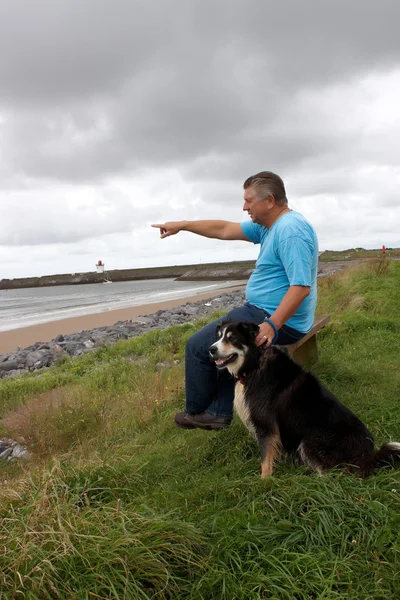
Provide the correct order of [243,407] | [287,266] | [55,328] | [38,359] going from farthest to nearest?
[55,328] < [38,359] < [287,266] < [243,407]

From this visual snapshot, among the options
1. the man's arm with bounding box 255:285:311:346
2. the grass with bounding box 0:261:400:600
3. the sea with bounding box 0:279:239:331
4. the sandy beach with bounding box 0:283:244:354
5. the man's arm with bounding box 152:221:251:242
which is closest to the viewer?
the grass with bounding box 0:261:400:600

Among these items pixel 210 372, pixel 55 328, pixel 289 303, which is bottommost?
pixel 55 328

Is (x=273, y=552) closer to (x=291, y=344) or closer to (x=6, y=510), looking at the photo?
(x=6, y=510)

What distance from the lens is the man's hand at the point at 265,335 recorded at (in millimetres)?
3525

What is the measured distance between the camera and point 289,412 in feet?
11.3

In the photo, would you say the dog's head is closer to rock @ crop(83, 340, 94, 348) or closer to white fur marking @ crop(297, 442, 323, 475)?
white fur marking @ crop(297, 442, 323, 475)

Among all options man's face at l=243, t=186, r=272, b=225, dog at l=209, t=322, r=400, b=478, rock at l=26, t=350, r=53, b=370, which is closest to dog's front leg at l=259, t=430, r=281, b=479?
dog at l=209, t=322, r=400, b=478

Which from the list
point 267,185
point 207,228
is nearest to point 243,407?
point 267,185

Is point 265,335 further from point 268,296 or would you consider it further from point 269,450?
point 269,450

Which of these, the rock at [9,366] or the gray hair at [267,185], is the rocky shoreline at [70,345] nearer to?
the rock at [9,366]

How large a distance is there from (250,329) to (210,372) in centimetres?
69

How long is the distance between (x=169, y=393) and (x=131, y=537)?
393 centimetres

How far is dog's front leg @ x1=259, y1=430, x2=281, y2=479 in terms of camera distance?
3.39 m

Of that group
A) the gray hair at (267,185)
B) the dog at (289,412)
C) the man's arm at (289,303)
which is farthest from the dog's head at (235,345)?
the gray hair at (267,185)
